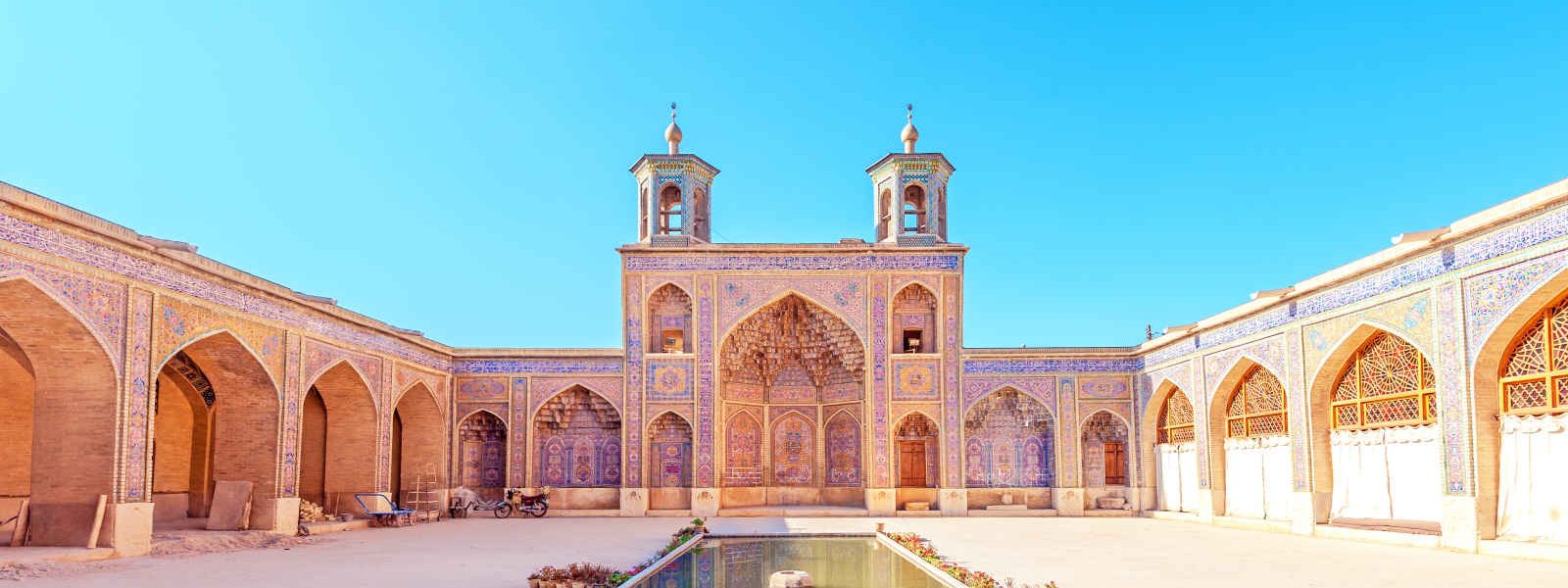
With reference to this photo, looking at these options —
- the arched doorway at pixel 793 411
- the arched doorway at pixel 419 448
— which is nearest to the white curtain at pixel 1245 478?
the arched doorway at pixel 793 411

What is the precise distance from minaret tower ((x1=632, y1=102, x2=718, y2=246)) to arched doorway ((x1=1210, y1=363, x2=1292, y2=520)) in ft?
27.3

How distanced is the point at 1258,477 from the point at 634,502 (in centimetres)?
893

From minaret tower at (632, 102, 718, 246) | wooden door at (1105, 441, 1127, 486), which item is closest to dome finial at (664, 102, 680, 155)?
minaret tower at (632, 102, 718, 246)

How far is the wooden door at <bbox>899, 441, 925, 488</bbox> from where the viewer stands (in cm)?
1872

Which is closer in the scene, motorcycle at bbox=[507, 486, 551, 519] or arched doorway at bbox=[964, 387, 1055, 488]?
motorcycle at bbox=[507, 486, 551, 519]

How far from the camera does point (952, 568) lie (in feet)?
28.4

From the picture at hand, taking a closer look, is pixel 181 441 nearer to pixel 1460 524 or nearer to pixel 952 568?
pixel 952 568

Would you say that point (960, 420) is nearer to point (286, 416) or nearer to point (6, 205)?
point (286, 416)

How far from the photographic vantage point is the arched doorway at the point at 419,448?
17.5 metres

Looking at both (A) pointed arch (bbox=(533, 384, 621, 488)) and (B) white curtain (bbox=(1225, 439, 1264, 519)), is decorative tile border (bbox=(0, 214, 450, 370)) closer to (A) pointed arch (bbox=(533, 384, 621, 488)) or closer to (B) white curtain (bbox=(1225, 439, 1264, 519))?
(A) pointed arch (bbox=(533, 384, 621, 488))

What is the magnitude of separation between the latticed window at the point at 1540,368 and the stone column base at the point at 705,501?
10.9 metres

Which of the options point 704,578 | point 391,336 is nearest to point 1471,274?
point 704,578

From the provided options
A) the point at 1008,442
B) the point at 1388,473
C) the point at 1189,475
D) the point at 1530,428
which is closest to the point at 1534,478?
the point at 1530,428

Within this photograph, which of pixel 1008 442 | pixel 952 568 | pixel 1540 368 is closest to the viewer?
pixel 952 568
